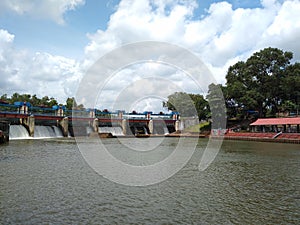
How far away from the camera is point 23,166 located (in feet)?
57.1

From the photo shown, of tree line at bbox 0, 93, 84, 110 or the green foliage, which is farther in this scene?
tree line at bbox 0, 93, 84, 110

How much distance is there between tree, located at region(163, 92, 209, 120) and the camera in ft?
265

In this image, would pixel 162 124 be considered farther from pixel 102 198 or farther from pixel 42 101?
pixel 102 198

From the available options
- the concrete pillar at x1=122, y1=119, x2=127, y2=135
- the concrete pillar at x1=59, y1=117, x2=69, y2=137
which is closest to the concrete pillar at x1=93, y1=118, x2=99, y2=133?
the concrete pillar at x1=59, y1=117, x2=69, y2=137

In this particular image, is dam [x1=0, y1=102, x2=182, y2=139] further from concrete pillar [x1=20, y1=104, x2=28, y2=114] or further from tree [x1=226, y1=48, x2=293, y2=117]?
tree [x1=226, y1=48, x2=293, y2=117]

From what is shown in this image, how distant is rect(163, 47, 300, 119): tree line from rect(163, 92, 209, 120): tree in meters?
10.9

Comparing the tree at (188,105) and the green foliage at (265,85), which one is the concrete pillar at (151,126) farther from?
the green foliage at (265,85)

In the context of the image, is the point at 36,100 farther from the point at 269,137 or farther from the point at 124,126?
the point at 269,137

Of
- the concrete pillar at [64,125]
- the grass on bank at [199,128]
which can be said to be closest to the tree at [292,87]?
the grass on bank at [199,128]

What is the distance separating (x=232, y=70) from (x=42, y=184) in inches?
2806

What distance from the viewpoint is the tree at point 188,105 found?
80.7 m

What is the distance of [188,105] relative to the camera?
8594 centimetres

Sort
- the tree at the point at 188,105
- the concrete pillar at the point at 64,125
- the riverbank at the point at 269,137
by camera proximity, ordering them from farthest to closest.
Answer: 1. the tree at the point at 188,105
2. the concrete pillar at the point at 64,125
3. the riverbank at the point at 269,137

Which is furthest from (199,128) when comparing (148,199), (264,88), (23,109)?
(148,199)
